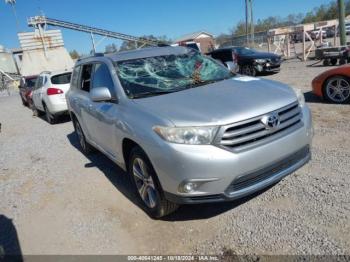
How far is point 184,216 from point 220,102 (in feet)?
4.43

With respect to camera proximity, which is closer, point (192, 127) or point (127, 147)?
point (192, 127)

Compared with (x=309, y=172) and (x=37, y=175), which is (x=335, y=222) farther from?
(x=37, y=175)

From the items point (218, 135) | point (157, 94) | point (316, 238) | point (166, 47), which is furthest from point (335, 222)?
point (166, 47)

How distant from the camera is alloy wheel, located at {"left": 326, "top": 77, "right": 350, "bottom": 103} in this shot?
23.2 feet

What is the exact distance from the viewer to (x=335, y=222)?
3150 mm

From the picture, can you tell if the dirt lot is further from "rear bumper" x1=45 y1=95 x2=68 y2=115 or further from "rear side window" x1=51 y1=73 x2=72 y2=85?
"rear side window" x1=51 y1=73 x2=72 y2=85

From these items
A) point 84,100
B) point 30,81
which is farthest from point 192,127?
point 30,81

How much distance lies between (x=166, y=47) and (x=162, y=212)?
2702mm

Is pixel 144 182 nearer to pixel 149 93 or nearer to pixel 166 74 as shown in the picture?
pixel 149 93

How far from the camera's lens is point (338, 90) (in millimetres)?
7234

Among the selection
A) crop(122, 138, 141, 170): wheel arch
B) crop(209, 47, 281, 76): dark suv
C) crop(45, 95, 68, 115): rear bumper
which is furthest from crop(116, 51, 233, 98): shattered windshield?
crop(209, 47, 281, 76): dark suv

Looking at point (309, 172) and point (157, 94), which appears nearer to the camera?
point (157, 94)

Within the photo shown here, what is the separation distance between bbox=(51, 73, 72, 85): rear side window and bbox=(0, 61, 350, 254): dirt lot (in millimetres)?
5068

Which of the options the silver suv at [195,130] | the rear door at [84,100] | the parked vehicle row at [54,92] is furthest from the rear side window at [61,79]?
the silver suv at [195,130]
